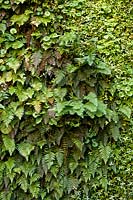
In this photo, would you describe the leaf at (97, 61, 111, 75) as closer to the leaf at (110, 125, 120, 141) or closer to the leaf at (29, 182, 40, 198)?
the leaf at (110, 125, 120, 141)

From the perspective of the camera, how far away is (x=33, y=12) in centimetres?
411

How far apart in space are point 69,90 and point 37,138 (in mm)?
596

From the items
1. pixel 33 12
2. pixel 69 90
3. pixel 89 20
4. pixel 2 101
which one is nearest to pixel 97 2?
pixel 89 20

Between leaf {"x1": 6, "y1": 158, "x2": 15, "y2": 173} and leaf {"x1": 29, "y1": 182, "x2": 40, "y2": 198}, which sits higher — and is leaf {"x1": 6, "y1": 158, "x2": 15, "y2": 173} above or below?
above

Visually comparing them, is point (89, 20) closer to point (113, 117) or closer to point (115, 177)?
point (113, 117)

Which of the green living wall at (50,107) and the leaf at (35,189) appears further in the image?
the leaf at (35,189)

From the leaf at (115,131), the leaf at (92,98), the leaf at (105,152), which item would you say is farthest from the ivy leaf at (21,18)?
the leaf at (105,152)

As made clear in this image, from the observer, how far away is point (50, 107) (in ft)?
13.2

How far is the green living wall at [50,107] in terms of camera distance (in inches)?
158

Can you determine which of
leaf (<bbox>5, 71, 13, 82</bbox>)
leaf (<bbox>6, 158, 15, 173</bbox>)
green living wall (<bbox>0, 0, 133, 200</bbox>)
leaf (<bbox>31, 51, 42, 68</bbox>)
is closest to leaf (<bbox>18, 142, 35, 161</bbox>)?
green living wall (<bbox>0, 0, 133, 200</bbox>)

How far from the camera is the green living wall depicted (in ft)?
13.2

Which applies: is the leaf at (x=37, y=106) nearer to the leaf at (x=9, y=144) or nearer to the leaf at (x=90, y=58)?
the leaf at (x=9, y=144)

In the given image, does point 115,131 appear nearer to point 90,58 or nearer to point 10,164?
point 90,58

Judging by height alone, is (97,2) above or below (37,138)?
above
